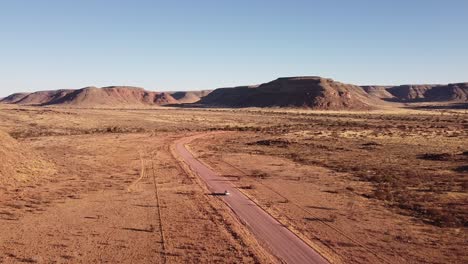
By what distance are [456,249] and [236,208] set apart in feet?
27.4

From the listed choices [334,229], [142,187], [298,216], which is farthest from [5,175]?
[334,229]

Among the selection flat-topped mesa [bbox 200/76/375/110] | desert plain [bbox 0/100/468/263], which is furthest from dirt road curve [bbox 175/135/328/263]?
flat-topped mesa [bbox 200/76/375/110]

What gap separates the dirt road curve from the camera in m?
12.8

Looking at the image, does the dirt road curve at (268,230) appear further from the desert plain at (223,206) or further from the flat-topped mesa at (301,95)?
the flat-topped mesa at (301,95)

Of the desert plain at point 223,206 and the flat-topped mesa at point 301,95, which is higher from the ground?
the flat-topped mesa at point 301,95

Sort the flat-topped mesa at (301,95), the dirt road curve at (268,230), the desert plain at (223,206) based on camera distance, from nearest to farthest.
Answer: the dirt road curve at (268,230), the desert plain at (223,206), the flat-topped mesa at (301,95)

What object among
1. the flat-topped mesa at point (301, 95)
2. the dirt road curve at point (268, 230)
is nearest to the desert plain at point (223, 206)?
the dirt road curve at point (268, 230)

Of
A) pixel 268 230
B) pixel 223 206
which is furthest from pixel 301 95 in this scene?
pixel 268 230

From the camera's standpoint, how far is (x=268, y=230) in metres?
15.1

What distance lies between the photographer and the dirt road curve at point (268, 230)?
41.8 ft

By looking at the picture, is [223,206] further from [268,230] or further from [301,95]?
[301,95]

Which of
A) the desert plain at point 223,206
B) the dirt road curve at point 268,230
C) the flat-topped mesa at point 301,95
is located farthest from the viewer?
the flat-topped mesa at point 301,95

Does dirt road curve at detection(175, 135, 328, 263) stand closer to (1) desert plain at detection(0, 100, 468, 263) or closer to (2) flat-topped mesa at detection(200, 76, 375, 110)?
(1) desert plain at detection(0, 100, 468, 263)

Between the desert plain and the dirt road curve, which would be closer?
the dirt road curve
